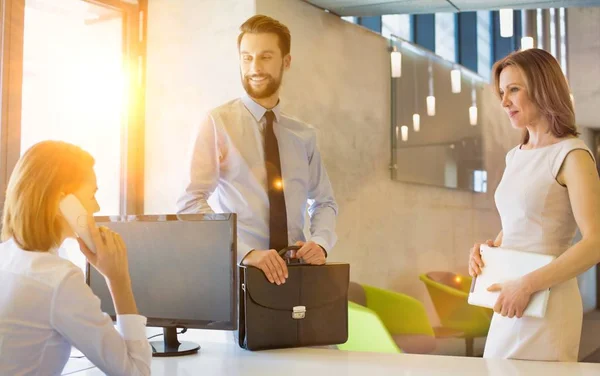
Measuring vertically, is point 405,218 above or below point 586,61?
below

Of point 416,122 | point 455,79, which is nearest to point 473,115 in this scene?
point 455,79

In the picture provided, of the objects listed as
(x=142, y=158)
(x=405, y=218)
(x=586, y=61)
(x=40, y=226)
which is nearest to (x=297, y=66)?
(x=142, y=158)

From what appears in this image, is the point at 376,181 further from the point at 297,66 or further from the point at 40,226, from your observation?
the point at 40,226

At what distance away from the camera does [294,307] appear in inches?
76.0

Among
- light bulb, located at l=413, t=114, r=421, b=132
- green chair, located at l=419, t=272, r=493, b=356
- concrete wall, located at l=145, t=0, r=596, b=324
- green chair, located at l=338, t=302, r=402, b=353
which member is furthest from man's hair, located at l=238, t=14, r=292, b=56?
green chair, located at l=419, t=272, r=493, b=356

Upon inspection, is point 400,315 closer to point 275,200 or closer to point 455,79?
point 455,79

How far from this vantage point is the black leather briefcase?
6.13ft

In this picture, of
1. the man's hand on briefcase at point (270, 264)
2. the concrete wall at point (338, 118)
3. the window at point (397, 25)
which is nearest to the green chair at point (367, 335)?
the concrete wall at point (338, 118)

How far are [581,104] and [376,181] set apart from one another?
16.1 ft

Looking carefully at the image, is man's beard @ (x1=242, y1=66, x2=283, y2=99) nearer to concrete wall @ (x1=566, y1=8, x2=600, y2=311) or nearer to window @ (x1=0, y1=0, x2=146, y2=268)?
window @ (x1=0, y1=0, x2=146, y2=268)

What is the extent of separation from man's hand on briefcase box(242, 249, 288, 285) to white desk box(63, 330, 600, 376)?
221 millimetres

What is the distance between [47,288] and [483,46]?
8074 millimetres

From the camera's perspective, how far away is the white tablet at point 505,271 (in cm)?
173

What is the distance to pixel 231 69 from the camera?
3.64 m
